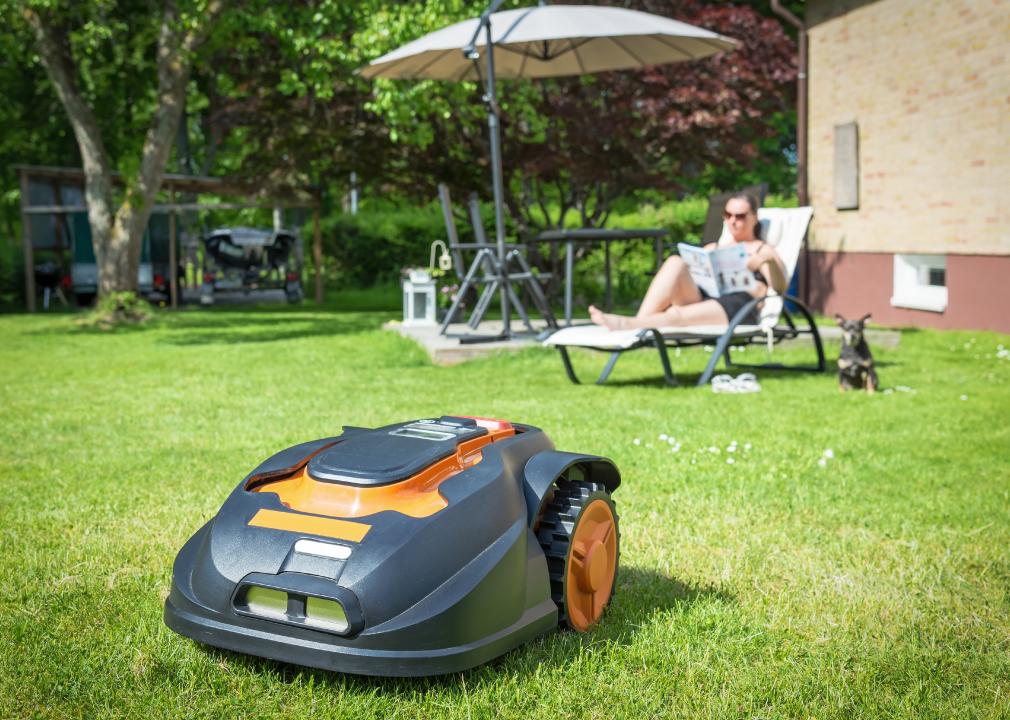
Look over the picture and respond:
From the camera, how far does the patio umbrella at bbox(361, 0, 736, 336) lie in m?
8.09

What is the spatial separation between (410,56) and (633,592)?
22.4 ft

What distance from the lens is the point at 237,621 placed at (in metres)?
2.24

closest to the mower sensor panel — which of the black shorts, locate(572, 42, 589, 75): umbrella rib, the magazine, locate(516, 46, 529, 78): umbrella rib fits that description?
the black shorts

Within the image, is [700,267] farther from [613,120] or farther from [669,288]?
[613,120]

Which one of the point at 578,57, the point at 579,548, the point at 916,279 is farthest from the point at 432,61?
the point at 579,548

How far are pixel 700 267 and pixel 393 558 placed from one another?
5.57 meters

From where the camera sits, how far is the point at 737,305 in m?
7.41

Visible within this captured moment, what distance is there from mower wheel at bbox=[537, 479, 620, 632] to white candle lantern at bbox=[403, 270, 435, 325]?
833 cm

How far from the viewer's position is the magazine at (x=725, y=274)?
748cm

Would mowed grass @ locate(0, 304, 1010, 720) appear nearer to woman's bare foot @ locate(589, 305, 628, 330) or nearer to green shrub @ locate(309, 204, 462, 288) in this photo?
woman's bare foot @ locate(589, 305, 628, 330)

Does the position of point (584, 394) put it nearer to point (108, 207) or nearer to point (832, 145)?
point (832, 145)

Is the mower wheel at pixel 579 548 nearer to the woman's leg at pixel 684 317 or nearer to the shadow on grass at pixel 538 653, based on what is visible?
the shadow on grass at pixel 538 653

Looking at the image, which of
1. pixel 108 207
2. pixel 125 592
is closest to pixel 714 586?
pixel 125 592

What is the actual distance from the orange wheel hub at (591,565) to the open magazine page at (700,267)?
479cm
